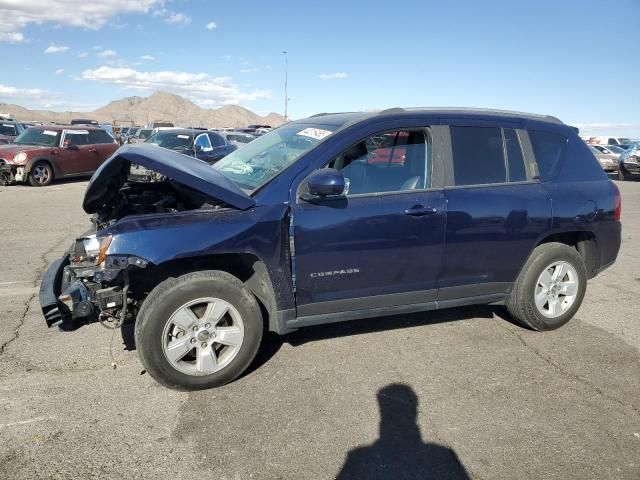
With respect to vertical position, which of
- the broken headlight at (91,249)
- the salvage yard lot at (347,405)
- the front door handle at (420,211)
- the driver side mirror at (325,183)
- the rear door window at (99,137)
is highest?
the rear door window at (99,137)

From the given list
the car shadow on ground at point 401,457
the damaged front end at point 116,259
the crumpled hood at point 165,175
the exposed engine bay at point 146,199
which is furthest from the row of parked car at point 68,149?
the car shadow on ground at point 401,457

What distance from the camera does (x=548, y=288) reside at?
4359 millimetres

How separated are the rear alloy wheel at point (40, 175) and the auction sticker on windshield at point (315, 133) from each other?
12339 mm

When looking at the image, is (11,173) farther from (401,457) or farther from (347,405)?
(401,457)

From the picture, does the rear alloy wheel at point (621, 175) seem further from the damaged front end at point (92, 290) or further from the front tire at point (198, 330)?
the damaged front end at point (92, 290)

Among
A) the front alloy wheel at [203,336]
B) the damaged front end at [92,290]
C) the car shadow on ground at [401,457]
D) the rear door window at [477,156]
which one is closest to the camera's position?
the car shadow on ground at [401,457]

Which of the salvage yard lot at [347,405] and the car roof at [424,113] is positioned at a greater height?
the car roof at [424,113]

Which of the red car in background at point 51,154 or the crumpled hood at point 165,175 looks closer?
the crumpled hood at point 165,175

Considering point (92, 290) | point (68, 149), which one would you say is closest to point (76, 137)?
point (68, 149)

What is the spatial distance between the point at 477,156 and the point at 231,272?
2.16 m

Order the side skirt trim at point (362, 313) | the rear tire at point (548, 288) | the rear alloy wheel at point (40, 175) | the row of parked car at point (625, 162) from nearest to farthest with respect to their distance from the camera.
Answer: the side skirt trim at point (362, 313) → the rear tire at point (548, 288) → the rear alloy wheel at point (40, 175) → the row of parked car at point (625, 162)

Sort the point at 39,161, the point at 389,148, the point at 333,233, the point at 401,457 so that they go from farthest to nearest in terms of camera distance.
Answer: the point at 39,161 → the point at 389,148 → the point at 333,233 → the point at 401,457

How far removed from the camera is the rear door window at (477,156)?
154 inches

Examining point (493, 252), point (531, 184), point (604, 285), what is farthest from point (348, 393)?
point (604, 285)
